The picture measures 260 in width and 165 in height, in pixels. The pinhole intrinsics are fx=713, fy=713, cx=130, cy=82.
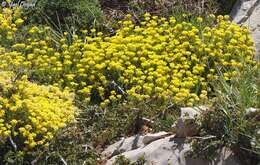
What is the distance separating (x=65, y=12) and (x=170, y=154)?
10.5 feet

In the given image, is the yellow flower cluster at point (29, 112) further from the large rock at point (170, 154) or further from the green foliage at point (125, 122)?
the large rock at point (170, 154)

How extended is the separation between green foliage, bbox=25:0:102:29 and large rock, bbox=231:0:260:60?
1662mm

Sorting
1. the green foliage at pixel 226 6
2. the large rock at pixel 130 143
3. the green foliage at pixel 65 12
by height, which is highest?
the green foliage at pixel 65 12

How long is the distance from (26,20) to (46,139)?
112 inches

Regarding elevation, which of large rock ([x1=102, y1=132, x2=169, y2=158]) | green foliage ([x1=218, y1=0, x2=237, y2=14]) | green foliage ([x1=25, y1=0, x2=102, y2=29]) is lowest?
large rock ([x1=102, y1=132, x2=169, y2=158])

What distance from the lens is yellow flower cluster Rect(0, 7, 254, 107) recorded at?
6.96 metres

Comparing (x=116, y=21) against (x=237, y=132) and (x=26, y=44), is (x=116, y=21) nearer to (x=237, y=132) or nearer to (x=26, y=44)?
(x=26, y=44)

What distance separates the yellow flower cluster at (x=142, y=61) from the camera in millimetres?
6961

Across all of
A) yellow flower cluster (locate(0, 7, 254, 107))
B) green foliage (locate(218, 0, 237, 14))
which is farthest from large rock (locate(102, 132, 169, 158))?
green foliage (locate(218, 0, 237, 14))

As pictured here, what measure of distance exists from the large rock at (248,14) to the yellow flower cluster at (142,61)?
488 millimetres

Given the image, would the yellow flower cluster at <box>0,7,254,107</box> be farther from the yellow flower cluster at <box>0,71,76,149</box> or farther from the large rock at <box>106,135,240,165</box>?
the large rock at <box>106,135,240,165</box>

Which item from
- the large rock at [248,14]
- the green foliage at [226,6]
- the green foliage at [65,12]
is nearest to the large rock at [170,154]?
the large rock at [248,14]

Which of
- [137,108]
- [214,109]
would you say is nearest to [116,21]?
[137,108]

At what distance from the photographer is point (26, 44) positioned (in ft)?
26.7
